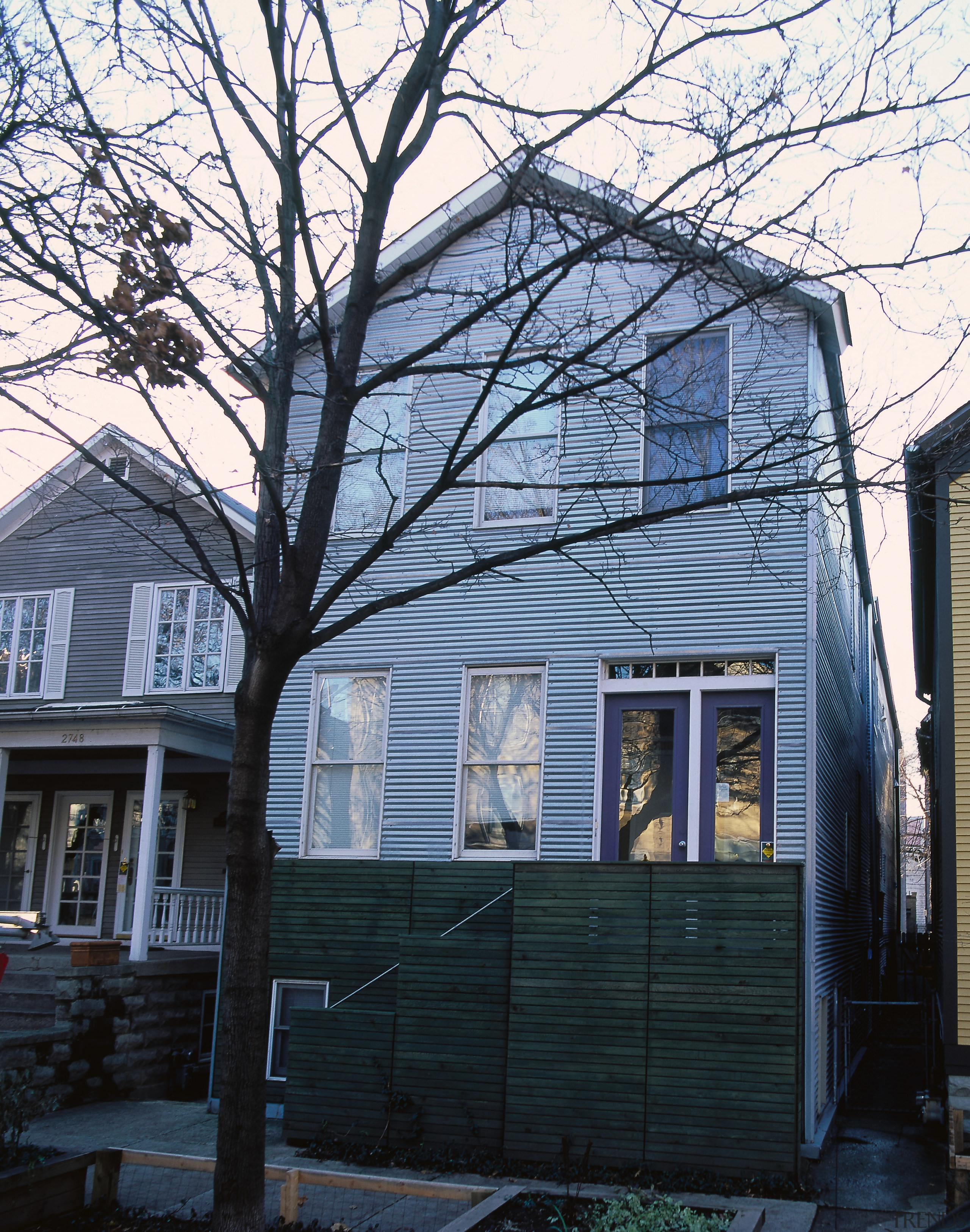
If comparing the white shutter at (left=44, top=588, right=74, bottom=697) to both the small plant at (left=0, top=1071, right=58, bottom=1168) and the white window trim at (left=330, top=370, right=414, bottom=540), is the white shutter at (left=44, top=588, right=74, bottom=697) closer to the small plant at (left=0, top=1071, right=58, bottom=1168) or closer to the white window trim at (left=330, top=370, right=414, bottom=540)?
the white window trim at (left=330, top=370, right=414, bottom=540)

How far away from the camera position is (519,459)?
11625 mm

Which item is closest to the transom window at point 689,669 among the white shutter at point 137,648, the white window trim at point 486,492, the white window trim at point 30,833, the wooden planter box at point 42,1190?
the white window trim at point 486,492

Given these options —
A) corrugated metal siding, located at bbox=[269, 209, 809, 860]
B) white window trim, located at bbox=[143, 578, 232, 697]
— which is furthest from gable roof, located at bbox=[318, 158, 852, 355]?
white window trim, located at bbox=[143, 578, 232, 697]

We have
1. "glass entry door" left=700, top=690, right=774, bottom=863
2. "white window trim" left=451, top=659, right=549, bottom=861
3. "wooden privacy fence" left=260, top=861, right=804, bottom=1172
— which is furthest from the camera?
"white window trim" left=451, top=659, right=549, bottom=861

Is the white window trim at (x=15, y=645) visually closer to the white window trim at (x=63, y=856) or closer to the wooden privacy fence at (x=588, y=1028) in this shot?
the white window trim at (x=63, y=856)

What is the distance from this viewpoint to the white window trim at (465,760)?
10594 millimetres

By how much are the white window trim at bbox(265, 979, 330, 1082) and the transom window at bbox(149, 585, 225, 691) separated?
20.1 ft

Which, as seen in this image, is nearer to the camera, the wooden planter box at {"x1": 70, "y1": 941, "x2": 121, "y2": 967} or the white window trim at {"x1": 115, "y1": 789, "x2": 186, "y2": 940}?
the wooden planter box at {"x1": 70, "y1": 941, "x2": 121, "y2": 967}

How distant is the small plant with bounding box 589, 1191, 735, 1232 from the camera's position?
5.63 m

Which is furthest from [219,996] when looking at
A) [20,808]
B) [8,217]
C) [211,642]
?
[20,808]

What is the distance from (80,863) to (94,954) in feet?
17.7

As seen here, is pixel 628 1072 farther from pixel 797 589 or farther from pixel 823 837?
pixel 797 589

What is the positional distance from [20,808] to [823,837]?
13.2m

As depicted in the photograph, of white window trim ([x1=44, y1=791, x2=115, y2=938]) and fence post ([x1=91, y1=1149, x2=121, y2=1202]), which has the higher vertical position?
white window trim ([x1=44, y1=791, x2=115, y2=938])
